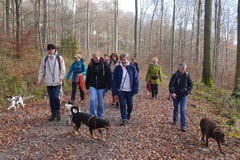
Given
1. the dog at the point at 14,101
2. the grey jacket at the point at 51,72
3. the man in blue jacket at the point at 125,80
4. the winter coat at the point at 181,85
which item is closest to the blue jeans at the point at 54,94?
the grey jacket at the point at 51,72

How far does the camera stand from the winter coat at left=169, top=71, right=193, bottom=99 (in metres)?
4.95

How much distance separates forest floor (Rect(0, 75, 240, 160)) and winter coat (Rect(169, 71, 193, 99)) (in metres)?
1.19

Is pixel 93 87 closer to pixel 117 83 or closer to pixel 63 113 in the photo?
pixel 117 83

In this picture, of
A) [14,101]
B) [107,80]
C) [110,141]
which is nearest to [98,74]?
[107,80]

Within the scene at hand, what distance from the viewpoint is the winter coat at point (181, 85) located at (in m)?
4.95

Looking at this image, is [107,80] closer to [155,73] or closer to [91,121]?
[91,121]

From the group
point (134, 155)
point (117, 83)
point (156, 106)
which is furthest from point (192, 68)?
point (134, 155)

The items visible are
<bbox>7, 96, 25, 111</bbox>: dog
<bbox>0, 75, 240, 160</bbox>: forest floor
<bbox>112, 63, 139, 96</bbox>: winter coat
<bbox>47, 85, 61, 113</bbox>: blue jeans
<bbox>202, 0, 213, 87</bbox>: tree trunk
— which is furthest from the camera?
<bbox>202, 0, 213, 87</bbox>: tree trunk

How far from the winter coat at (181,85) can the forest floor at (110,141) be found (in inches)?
46.9

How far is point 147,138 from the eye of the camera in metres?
4.58

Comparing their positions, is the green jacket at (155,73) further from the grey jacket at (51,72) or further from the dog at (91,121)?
the dog at (91,121)

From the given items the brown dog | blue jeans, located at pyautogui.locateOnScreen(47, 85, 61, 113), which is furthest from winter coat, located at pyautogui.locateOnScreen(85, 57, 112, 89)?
the brown dog

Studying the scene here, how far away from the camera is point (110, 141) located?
4258 millimetres

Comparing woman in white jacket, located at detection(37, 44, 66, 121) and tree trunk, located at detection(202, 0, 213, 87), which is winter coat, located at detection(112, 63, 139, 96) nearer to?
woman in white jacket, located at detection(37, 44, 66, 121)
